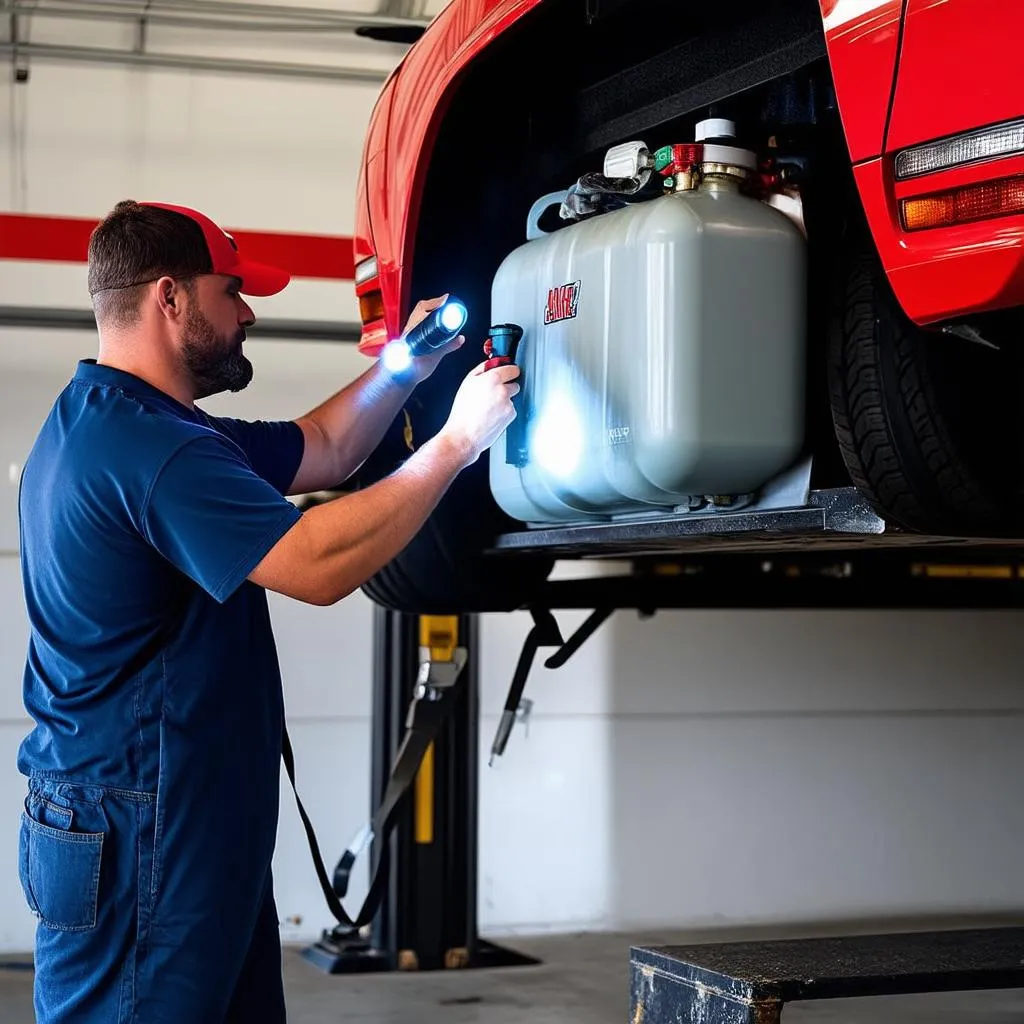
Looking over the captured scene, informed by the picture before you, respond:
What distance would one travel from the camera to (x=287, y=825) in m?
5.15

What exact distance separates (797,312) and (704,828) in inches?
157

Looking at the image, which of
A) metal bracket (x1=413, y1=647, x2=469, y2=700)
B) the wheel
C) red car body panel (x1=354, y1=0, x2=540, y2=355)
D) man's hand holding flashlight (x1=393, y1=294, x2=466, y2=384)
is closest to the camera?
the wheel

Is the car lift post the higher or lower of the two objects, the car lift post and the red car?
the lower

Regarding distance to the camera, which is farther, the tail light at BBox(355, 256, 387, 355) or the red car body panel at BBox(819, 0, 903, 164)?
the tail light at BBox(355, 256, 387, 355)

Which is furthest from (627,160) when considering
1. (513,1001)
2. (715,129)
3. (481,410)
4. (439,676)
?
(513,1001)

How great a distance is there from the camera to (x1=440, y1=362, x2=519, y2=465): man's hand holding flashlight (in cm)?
203

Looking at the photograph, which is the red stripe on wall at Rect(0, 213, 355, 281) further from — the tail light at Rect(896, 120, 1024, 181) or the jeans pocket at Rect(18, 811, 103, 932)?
the tail light at Rect(896, 120, 1024, 181)

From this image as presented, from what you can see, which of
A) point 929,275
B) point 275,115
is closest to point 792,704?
point 275,115

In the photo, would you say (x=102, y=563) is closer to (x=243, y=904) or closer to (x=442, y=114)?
(x=243, y=904)

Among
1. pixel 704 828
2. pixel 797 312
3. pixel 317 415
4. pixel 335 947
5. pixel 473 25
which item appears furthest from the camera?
pixel 704 828

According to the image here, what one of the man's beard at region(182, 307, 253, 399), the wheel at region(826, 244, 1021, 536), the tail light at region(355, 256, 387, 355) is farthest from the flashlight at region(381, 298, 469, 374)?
the wheel at region(826, 244, 1021, 536)

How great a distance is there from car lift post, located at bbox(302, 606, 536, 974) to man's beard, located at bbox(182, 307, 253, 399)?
8.26 feet

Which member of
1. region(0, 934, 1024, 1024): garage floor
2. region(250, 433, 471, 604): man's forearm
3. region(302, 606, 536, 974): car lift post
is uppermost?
region(250, 433, 471, 604): man's forearm

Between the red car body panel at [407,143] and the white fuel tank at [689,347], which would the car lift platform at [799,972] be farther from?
the red car body panel at [407,143]
